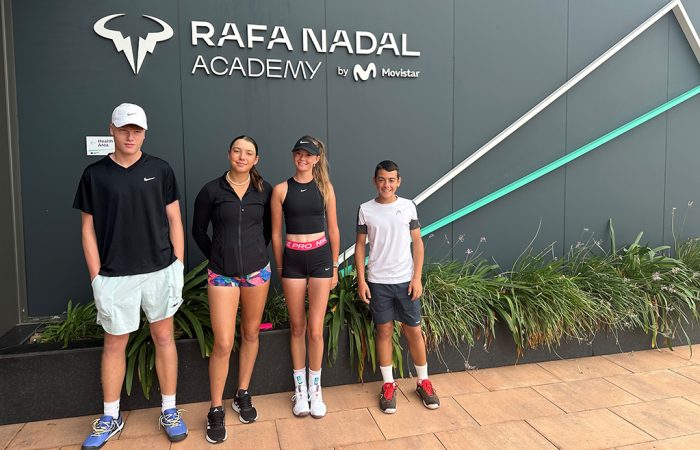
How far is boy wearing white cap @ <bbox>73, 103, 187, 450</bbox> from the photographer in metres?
2.52

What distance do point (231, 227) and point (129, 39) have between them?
2040 millimetres

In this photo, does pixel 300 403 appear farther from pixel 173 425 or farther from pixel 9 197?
pixel 9 197

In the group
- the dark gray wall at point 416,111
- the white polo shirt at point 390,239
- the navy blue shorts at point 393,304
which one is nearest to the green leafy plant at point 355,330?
the navy blue shorts at point 393,304

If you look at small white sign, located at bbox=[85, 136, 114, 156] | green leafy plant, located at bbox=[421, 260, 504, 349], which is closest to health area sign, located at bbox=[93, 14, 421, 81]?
small white sign, located at bbox=[85, 136, 114, 156]

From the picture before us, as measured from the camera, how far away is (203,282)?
3.55 m

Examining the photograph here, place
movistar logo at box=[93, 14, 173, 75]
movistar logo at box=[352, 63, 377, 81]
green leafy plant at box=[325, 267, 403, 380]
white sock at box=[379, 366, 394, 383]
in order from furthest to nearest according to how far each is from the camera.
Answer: movistar logo at box=[352, 63, 377, 81]
movistar logo at box=[93, 14, 173, 75]
green leafy plant at box=[325, 267, 403, 380]
white sock at box=[379, 366, 394, 383]

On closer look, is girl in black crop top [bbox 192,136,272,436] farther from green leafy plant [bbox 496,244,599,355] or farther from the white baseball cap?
green leafy plant [bbox 496,244,599,355]

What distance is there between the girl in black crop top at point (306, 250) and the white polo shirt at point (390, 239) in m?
0.26

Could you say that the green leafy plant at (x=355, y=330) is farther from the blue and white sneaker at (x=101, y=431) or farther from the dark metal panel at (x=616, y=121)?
the dark metal panel at (x=616, y=121)

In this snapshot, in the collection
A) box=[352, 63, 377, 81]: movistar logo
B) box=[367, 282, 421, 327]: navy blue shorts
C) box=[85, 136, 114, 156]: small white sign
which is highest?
box=[352, 63, 377, 81]: movistar logo

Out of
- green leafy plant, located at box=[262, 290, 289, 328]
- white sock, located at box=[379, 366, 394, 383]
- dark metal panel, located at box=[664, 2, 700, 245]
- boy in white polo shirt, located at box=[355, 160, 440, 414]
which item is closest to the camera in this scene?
boy in white polo shirt, located at box=[355, 160, 440, 414]

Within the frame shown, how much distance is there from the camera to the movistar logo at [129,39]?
3.62 metres

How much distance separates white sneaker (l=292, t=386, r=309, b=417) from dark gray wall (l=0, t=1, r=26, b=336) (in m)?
2.17

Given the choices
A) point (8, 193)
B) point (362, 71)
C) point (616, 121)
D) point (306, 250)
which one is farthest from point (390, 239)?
point (616, 121)
